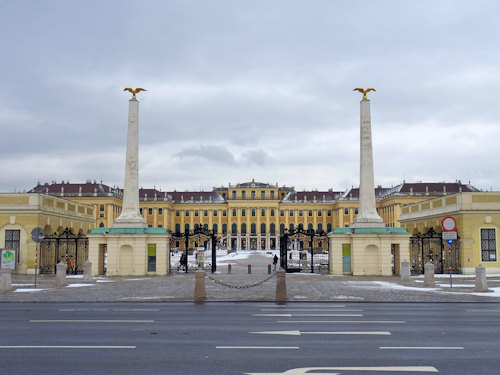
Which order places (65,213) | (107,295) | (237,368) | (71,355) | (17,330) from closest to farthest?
(237,368) < (71,355) < (17,330) < (107,295) < (65,213)

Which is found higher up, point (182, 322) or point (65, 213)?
point (65, 213)

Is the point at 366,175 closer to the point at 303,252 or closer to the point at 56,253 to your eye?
the point at 56,253

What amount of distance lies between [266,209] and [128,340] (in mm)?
134471

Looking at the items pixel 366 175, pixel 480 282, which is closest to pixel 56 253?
pixel 366 175

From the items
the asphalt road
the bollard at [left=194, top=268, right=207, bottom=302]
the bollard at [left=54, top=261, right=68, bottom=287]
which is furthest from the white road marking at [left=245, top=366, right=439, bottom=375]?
the bollard at [left=54, top=261, right=68, bottom=287]

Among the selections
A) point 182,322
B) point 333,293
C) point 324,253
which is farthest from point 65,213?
point 324,253

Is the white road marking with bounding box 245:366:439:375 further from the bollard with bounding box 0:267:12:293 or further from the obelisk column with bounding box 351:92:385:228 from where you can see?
the obelisk column with bounding box 351:92:385:228

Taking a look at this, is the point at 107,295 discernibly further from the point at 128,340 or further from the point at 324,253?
the point at 324,253

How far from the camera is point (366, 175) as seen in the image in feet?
118

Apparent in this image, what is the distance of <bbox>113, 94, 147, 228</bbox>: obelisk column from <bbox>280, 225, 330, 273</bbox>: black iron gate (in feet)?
35.6

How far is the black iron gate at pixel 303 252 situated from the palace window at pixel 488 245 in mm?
11013

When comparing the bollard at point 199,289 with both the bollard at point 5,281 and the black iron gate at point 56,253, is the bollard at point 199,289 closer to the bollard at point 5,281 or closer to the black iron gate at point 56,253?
the bollard at point 5,281

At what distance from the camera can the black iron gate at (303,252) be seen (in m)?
40.1

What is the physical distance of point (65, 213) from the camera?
45375mm
